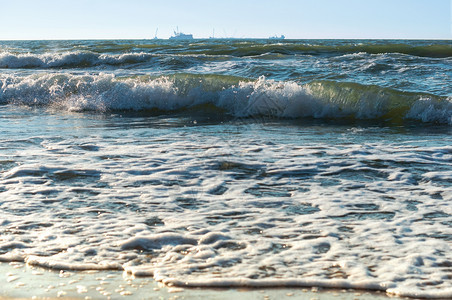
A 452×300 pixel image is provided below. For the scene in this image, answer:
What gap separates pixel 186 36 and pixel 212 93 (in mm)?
166839

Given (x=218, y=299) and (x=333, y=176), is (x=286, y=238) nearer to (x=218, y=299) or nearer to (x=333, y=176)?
(x=218, y=299)

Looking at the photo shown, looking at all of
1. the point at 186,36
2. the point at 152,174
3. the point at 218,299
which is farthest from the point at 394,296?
the point at 186,36

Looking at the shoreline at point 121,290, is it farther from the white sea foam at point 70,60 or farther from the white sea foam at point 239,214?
the white sea foam at point 70,60

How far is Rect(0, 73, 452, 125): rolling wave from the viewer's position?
9906 mm

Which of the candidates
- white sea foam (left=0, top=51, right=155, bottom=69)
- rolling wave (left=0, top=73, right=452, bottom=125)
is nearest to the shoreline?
rolling wave (left=0, top=73, right=452, bottom=125)

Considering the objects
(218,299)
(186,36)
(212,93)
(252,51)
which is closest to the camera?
(218,299)

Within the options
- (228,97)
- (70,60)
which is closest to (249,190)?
(228,97)

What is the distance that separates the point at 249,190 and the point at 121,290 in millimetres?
2115

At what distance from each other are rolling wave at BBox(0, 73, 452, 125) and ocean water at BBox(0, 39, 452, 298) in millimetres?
43

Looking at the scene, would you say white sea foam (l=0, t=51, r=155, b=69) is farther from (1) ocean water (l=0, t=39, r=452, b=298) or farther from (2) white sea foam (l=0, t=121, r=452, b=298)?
(2) white sea foam (l=0, t=121, r=452, b=298)

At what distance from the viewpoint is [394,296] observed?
2611 mm

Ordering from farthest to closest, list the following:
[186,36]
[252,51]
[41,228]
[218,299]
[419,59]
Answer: [186,36] → [252,51] → [419,59] → [41,228] → [218,299]

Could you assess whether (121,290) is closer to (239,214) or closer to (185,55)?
(239,214)

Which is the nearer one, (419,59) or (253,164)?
(253,164)
